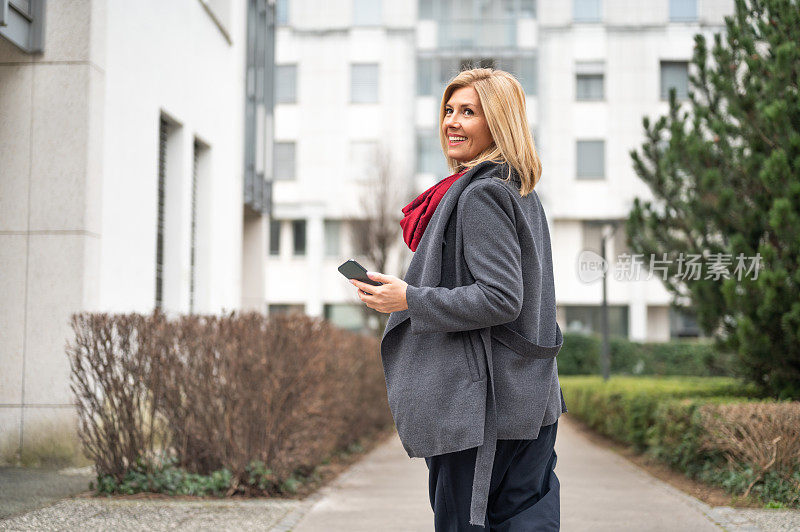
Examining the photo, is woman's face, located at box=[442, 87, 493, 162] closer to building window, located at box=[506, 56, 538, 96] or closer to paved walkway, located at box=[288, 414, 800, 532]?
paved walkway, located at box=[288, 414, 800, 532]

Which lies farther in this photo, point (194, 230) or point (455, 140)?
point (194, 230)

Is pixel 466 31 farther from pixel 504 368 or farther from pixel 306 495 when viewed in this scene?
pixel 504 368

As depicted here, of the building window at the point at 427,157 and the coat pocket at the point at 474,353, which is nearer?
the coat pocket at the point at 474,353

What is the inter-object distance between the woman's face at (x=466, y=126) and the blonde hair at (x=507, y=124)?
3cm

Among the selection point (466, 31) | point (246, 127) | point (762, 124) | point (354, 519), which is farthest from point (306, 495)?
point (466, 31)

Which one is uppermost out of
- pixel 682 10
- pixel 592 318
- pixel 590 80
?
pixel 682 10

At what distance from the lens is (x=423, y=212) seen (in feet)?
9.34

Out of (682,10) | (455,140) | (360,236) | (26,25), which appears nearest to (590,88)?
(682,10)

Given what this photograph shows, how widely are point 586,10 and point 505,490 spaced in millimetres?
34973

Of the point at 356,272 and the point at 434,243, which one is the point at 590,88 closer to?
the point at 434,243

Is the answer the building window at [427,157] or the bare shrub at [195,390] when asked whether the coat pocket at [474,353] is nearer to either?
the bare shrub at [195,390]

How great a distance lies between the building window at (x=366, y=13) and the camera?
36.2m

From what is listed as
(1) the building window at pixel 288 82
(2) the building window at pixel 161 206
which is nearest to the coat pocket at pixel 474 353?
(2) the building window at pixel 161 206

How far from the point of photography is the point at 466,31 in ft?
120
